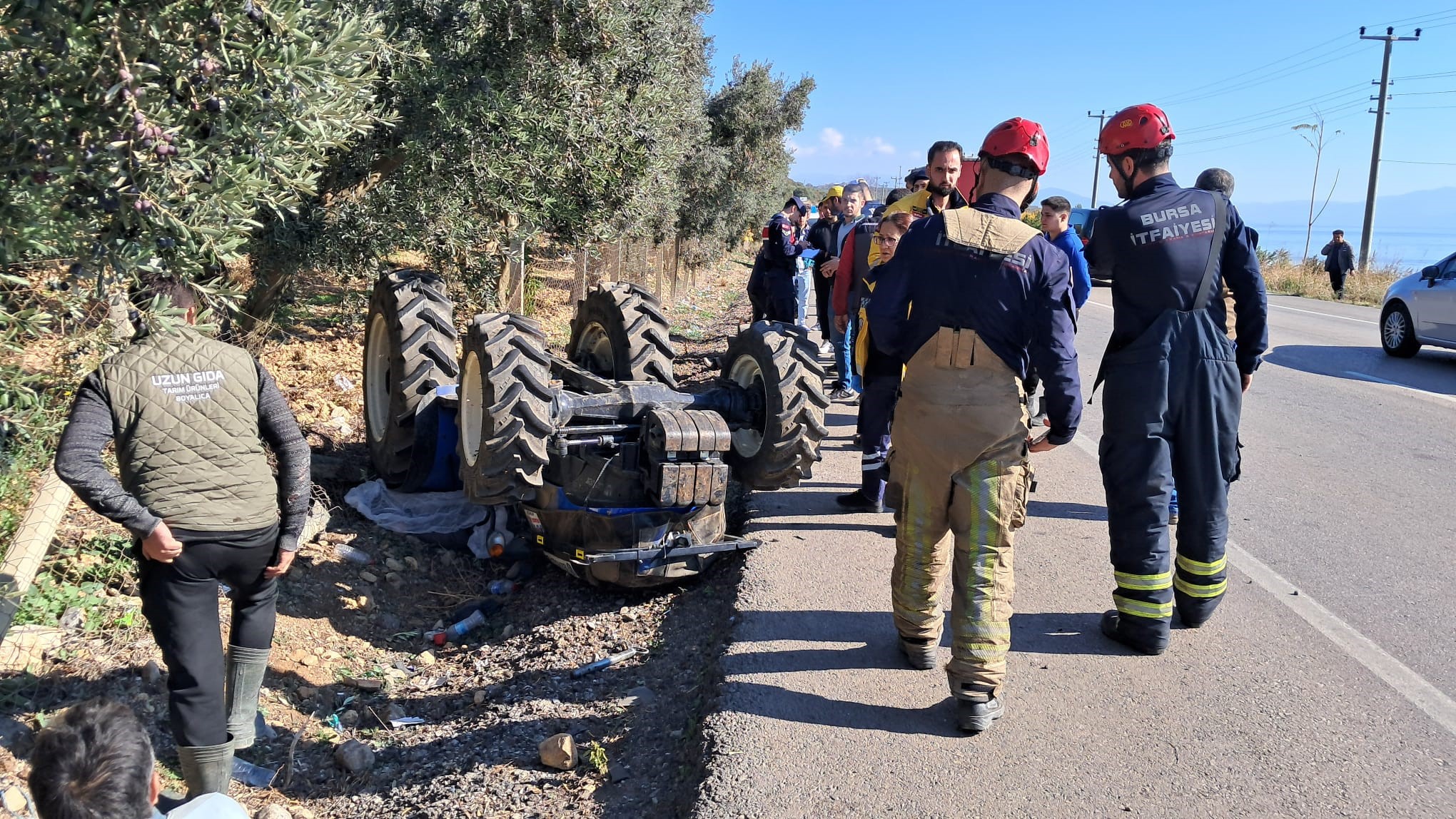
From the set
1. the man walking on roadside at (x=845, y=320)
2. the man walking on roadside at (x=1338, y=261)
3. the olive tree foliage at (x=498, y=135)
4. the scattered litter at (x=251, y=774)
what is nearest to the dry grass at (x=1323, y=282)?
the man walking on roadside at (x=1338, y=261)

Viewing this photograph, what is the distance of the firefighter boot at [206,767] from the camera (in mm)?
3631

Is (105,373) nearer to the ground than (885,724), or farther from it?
farther from it

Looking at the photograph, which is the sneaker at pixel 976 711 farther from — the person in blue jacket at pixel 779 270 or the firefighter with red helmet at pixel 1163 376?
the person in blue jacket at pixel 779 270

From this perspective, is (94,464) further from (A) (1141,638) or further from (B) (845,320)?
(B) (845,320)

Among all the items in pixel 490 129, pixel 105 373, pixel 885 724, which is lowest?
pixel 885 724

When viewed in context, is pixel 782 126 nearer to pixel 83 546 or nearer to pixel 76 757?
pixel 83 546

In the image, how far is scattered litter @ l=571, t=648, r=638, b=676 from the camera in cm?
496

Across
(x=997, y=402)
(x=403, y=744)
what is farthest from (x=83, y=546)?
(x=997, y=402)

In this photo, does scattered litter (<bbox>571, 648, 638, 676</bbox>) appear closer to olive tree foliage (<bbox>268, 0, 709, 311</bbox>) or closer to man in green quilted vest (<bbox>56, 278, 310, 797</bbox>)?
man in green quilted vest (<bbox>56, 278, 310, 797</bbox>)

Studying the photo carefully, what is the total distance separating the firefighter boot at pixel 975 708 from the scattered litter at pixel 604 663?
1894mm

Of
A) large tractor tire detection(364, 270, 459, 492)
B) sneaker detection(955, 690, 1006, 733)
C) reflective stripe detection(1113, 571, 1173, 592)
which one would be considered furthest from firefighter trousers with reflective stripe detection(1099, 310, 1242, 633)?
large tractor tire detection(364, 270, 459, 492)

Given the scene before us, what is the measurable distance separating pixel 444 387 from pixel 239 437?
2886mm

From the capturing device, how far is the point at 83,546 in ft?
16.9

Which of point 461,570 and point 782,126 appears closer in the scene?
point 461,570
